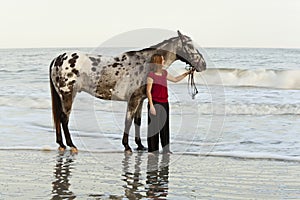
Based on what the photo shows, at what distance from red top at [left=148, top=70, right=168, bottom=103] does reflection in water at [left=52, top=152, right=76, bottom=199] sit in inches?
58.7

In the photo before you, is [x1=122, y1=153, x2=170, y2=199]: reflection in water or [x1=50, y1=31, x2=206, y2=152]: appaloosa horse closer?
[x1=122, y1=153, x2=170, y2=199]: reflection in water

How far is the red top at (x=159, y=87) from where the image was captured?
7820 mm

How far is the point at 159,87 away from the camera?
25.8 feet

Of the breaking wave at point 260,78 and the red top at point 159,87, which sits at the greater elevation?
the red top at point 159,87

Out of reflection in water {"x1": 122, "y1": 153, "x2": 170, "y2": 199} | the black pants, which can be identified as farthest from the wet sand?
the black pants

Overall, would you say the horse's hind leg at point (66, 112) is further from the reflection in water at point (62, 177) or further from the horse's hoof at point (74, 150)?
the reflection in water at point (62, 177)

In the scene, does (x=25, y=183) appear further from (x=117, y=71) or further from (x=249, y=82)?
(x=249, y=82)

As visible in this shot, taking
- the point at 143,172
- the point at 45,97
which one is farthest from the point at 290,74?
the point at 143,172

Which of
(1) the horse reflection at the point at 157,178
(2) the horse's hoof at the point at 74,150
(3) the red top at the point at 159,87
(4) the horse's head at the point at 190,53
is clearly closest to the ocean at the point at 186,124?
(2) the horse's hoof at the point at 74,150

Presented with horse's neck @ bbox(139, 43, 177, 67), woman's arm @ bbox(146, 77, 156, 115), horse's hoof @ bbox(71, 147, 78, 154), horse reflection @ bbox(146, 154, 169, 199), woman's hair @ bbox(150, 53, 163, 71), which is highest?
horse's neck @ bbox(139, 43, 177, 67)

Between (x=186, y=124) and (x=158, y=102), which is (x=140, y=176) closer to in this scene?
(x=158, y=102)

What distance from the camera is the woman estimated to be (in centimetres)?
780

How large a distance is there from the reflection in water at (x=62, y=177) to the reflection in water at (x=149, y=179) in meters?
0.60

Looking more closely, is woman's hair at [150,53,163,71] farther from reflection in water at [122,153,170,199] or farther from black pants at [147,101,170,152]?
reflection in water at [122,153,170,199]
